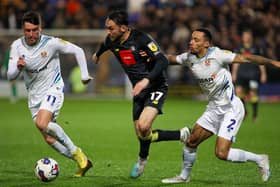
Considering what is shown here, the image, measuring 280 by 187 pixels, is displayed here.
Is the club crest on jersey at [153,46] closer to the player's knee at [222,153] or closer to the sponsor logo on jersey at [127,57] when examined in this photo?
the sponsor logo on jersey at [127,57]

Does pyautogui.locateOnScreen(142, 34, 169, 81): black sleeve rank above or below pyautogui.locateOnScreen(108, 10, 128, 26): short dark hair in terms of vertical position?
below

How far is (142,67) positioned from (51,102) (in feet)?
4.25

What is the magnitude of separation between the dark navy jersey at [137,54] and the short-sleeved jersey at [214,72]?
39 cm

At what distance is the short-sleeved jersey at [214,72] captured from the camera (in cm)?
925

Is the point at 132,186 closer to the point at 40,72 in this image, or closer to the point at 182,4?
the point at 40,72

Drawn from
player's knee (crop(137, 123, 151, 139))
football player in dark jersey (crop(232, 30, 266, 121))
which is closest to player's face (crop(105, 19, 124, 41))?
player's knee (crop(137, 123, 151, 139))

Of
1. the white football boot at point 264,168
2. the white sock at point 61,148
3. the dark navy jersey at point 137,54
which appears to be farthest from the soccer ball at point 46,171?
the white football boot at point 264,168

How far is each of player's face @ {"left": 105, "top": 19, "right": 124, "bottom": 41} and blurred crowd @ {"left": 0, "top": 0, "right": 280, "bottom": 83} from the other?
15739mm

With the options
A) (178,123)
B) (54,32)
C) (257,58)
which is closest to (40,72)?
(257,58)

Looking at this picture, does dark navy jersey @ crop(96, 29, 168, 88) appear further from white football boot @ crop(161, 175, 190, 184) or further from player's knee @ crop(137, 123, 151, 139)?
white football boot @ crop(161, 175, 190, 184)

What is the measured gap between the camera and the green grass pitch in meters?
9.65

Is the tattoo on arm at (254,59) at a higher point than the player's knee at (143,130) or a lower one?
higher

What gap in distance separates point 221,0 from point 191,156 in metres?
18.8

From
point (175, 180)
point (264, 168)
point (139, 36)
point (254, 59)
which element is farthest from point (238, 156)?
point (139, 36)
